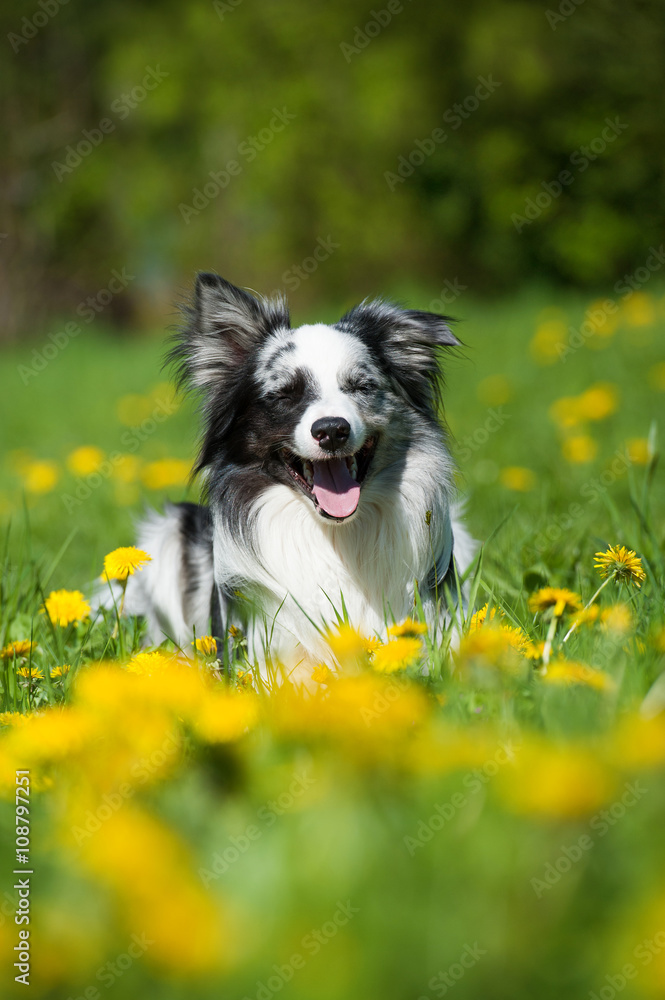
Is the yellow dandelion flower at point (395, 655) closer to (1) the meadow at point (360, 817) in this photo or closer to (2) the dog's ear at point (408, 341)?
(1) the meadow at point (360, 817)

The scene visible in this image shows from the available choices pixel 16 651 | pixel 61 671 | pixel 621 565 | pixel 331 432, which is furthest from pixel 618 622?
pixel 16 651

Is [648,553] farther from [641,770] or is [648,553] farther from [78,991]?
[78,991]

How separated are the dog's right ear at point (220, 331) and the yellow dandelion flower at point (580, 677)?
6.69 feet

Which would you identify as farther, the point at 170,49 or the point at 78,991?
the point at 170,49

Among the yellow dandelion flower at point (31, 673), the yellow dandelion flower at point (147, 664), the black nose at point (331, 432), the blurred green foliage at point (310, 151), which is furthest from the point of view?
the blurred green foliage at point (310, 151)

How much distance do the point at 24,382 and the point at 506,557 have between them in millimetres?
10005

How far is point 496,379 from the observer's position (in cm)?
762

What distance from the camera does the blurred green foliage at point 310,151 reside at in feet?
48.8

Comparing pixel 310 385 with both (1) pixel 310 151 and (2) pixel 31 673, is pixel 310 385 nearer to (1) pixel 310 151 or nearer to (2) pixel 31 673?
(2) pixel 31 673

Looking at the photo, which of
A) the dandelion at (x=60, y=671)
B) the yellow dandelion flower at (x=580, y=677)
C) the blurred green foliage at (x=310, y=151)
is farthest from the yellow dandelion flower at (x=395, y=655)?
the blurred green foliage at (x=310, y=151)

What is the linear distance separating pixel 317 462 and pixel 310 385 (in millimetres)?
286

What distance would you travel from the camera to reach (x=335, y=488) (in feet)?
9.93

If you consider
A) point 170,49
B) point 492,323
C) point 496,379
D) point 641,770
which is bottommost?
point 641,770

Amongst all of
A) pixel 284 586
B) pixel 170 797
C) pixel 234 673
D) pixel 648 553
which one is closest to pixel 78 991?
pixel 170 797
